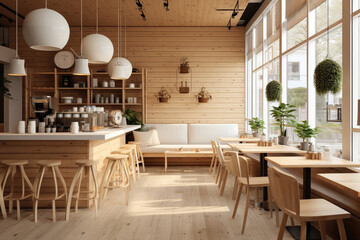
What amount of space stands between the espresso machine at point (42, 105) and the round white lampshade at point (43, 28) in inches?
60.0

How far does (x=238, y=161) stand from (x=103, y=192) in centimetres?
212

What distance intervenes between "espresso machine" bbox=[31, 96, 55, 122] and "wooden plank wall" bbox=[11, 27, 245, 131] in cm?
406

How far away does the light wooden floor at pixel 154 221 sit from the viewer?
3.19 meters

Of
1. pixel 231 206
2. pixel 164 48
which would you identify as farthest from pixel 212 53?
pixel 231 206

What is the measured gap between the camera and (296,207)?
2.32m

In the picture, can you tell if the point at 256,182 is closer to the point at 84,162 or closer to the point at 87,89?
the point at 84,162

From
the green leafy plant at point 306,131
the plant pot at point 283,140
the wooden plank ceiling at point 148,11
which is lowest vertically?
the plant pot at point 283,140

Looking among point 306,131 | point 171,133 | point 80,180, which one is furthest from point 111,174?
point 171,133

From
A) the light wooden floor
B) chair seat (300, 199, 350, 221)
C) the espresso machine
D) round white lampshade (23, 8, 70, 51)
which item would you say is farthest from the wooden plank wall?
chair seat (300, 199, 350, 221)

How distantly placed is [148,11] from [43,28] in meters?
4.49

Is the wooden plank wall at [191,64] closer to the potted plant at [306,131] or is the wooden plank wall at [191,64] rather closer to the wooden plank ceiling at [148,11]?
the wooden plank ceiling at [148,11]

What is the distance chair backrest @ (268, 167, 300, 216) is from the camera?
7.42 ft

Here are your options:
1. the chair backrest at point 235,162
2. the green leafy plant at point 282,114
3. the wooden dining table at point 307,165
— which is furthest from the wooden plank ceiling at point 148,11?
the wooden dining table at point 307,165

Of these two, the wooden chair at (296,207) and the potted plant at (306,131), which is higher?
the potted plant at (306,131)
